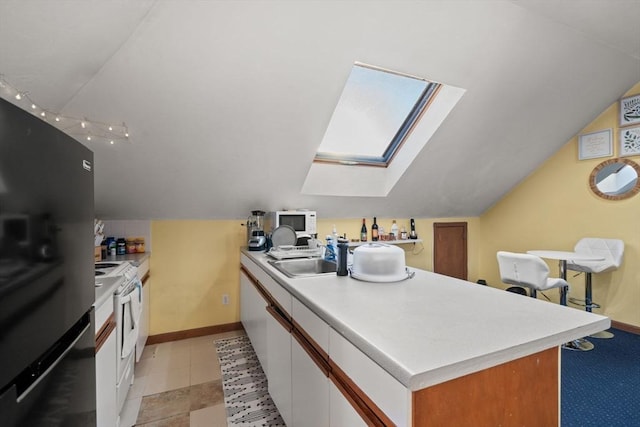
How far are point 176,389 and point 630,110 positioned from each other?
4.68m

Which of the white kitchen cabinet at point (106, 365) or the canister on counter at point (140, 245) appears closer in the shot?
the white kitchen cabinet at point (106, 365)

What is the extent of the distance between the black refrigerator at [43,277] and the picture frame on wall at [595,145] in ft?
13.9

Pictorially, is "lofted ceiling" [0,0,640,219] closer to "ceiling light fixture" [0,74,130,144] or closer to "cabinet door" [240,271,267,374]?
"ceiling light fixture" [0,74,130,144]

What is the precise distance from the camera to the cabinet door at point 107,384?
3.90ft

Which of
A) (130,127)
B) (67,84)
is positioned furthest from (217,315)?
(67,84)

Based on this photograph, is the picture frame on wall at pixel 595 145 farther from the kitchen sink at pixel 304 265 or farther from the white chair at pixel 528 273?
the kitchen sink at pixel 304 265

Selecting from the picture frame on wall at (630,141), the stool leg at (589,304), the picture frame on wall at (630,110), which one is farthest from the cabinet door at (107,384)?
the picture frame on wall at (630,110)

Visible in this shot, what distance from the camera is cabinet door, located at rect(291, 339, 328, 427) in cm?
102

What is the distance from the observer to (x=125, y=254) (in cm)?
253

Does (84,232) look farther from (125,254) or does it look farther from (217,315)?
(217,315)

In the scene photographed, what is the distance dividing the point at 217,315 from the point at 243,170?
153 cm

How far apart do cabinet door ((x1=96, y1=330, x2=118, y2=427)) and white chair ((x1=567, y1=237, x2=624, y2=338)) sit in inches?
144

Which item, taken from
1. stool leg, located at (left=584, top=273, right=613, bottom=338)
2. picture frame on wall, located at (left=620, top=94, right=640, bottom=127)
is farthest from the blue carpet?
picture frame on wall, located at (left=620, top=94, right=640, bottom=127)

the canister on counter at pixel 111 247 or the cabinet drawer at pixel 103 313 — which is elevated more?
the canister on counter at pixel 111 247
